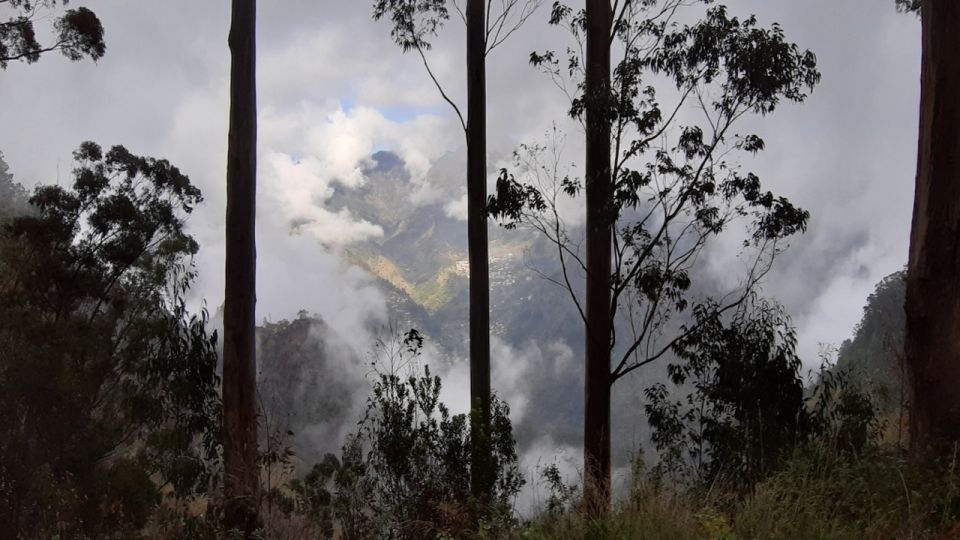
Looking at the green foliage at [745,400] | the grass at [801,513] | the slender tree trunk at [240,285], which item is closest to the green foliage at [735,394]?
the green foliage at [745,400]

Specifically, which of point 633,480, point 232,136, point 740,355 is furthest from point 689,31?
point 633,480

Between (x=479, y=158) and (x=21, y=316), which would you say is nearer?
(x=479, y=158)

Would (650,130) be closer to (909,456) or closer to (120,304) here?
(909,456)

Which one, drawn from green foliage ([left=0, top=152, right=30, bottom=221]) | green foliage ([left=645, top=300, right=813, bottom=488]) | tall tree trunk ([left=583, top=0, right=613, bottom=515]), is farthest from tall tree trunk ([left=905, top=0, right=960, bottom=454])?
green foliage ([left=0, top=152, right=30, bottom=221])

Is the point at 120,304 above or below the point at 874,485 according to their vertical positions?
above

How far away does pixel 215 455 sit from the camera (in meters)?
8.75

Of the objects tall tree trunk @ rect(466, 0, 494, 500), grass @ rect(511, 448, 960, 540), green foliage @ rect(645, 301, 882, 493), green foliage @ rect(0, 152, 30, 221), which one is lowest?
grass @ rect(511, 448, 960, 540)

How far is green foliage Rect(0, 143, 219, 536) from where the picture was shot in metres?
9.33

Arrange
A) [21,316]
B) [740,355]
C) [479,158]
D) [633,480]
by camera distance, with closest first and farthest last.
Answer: [633,480], [740,355], [479,158], [21,316]

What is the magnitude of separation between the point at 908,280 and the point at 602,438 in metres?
3.12

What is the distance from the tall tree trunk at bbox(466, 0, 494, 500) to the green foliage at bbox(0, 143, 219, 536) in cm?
319

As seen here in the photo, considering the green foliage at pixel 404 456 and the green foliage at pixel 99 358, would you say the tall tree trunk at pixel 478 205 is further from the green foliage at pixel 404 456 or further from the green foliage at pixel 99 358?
the green foliage at pixel 99 358

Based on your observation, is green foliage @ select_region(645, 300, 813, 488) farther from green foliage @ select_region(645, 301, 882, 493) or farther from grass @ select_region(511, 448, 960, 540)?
grass @ select_region(511, 448, 960, 540)

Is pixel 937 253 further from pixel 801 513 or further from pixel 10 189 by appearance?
pixel 10 189
